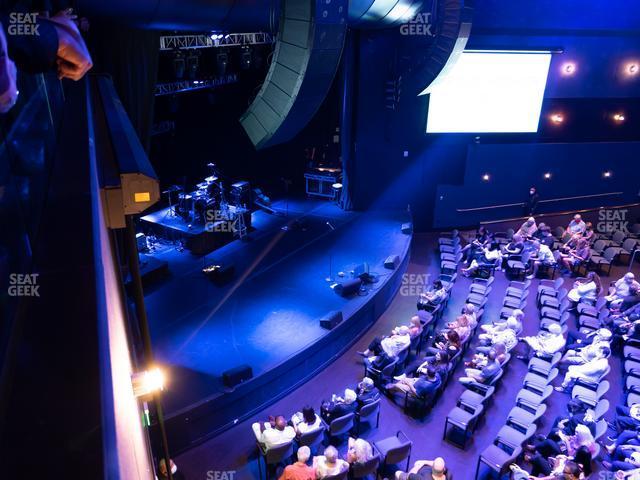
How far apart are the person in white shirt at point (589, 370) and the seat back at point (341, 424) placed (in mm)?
3509

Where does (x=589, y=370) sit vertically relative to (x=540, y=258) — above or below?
below

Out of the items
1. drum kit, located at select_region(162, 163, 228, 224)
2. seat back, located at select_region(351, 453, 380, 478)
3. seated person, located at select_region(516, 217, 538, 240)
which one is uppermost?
drum kit, located at select_region(162, 163, 228, 224)

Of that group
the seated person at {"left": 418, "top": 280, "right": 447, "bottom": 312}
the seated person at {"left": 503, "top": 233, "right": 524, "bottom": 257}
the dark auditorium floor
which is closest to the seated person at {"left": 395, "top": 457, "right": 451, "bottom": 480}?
the dark auditorium floor

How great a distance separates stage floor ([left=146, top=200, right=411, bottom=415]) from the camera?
7.02 metres

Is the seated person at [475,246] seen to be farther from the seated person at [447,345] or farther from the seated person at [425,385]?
the seated person at [425,385]

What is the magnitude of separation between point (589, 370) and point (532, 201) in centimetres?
772

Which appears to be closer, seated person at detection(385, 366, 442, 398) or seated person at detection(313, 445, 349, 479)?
seated person at detection(313, 445, 349, 479)

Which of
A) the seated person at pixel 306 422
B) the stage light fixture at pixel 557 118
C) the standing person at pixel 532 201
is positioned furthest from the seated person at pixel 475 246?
the seated person at pixel 306 422

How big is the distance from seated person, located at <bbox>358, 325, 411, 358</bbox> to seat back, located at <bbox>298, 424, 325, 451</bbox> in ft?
5.81

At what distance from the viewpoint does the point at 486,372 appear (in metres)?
6.98

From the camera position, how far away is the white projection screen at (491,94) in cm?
1287

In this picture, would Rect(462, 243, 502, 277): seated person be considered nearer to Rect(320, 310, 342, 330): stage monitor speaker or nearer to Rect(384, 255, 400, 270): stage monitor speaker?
Rect(384, 255, 400, 270): stage monitor speaker

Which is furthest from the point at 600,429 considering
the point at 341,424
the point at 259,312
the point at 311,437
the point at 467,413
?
the point at 259,312

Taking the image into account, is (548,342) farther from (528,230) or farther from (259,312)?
(528,230)
